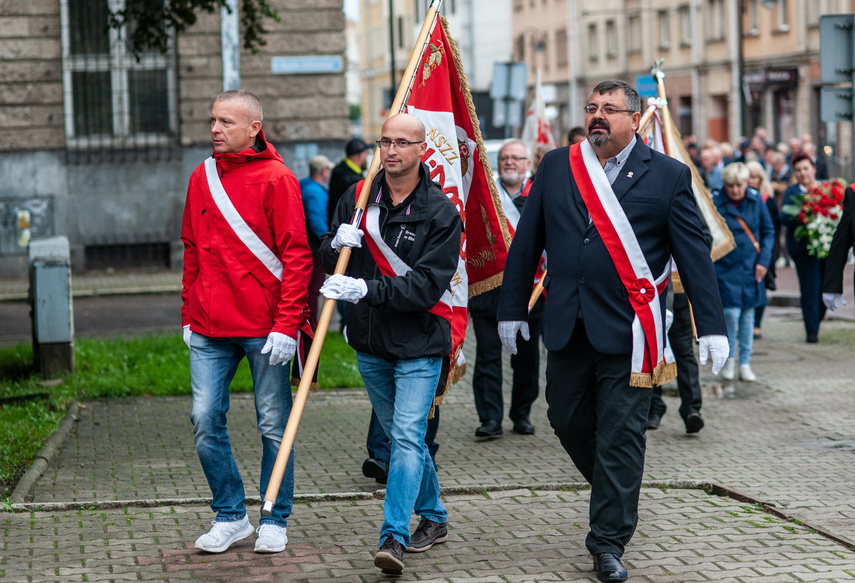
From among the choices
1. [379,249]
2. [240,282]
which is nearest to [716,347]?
[379,249]

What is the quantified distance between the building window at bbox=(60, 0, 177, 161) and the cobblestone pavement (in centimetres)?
1139

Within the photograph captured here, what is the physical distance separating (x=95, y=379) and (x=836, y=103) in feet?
23.5

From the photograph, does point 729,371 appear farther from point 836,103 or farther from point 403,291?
point 403,291

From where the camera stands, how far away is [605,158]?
17.8 feet

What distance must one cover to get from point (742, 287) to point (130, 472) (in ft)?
17.8

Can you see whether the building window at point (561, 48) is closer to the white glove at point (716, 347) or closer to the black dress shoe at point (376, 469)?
the black dress shoe at point (376, 469)

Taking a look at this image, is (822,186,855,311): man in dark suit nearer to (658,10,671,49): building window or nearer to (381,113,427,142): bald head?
(381,113,427,142): bald head

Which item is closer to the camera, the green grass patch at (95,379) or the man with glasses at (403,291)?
the man with glasses at (403,291)

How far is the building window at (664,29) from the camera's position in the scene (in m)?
49.3

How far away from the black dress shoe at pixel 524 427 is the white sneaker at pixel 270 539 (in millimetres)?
3142

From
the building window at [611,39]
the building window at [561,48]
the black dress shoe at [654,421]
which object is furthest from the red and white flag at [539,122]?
the building window at [561,48]

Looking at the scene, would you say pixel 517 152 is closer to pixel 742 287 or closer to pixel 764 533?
pixel 742 287

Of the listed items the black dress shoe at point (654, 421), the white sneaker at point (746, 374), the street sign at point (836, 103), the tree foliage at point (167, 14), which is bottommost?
the black dress shoe at point (654, 421)

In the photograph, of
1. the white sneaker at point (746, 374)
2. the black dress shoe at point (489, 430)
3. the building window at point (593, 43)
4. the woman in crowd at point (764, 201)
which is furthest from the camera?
the building window at point (593, 43)
